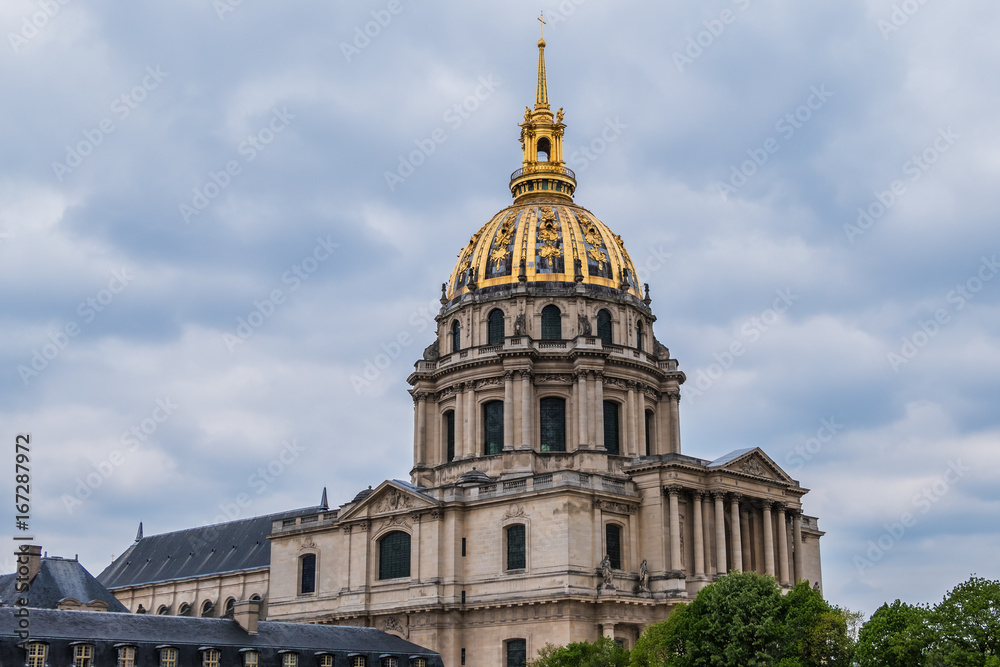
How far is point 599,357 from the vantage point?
76.2 m

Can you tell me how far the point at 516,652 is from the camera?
65500 millimetres

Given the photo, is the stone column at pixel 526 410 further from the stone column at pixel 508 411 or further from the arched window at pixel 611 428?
the arched window at pixel 611 428

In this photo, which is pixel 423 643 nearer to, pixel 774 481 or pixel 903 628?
pixel 774 481

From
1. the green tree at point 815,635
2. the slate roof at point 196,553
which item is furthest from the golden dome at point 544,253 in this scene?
the green tree at point 815,635

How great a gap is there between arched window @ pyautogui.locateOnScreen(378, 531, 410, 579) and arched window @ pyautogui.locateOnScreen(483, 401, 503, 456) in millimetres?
8111

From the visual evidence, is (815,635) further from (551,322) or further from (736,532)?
(551,322)

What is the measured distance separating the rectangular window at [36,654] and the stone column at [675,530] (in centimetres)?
3289

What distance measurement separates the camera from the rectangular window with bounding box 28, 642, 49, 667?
4831 cm

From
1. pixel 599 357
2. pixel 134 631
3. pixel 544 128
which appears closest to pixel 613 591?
pixel 599 357

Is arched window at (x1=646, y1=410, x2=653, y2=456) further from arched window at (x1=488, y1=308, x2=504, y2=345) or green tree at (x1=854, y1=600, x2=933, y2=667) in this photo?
green tree at (x1=854, y1=600, x2=933, y2=667)

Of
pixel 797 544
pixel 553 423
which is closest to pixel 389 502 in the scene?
pixel 553 423

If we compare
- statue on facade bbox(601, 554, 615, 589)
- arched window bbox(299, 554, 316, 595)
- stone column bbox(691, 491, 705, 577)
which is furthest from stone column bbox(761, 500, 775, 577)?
arched window bbox(299, 554, 316, 595)

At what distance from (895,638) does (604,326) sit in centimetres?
3630

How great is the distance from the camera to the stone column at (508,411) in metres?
74.6
